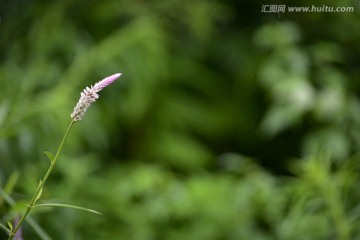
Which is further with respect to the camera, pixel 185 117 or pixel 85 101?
pixel 185 117

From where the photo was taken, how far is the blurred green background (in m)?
1.34

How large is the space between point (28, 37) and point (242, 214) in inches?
36.3

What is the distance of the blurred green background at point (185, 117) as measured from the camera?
134cm

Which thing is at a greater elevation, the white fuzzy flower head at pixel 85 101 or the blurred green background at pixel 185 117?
the blurred green background at pixel 185 117

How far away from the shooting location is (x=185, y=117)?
2.11m
